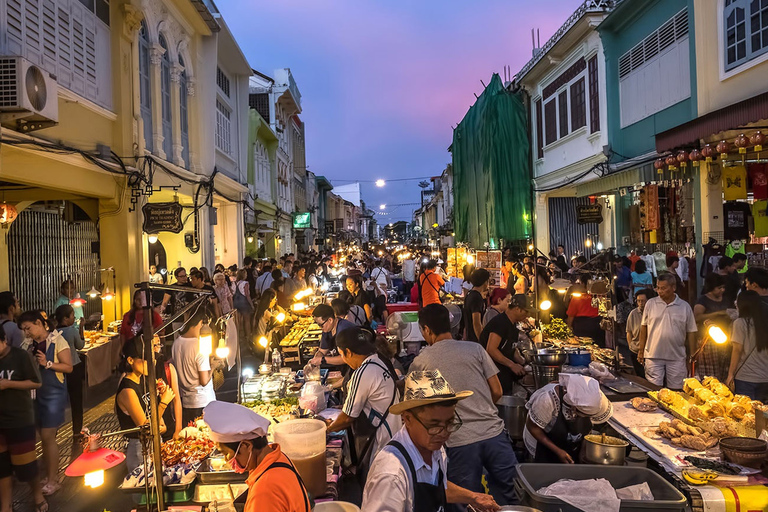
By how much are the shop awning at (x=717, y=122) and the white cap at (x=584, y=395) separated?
250 inches

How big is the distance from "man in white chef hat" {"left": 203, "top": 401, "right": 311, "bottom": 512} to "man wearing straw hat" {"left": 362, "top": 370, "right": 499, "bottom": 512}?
1.59 feet

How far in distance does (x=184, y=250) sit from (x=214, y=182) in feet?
8.18

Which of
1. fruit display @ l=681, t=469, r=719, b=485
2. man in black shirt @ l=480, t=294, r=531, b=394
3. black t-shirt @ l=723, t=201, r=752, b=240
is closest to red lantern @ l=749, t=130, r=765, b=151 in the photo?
black t-shirt @ l=723, t=201, r=752, b=240

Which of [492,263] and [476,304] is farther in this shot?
[492,263]

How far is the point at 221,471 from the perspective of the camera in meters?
4.79

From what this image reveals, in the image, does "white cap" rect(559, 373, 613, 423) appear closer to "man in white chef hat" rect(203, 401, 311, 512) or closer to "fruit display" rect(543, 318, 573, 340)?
"man in white chef hat" rect(203, 401, 311, 512)

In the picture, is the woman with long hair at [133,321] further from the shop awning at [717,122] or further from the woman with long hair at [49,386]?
the shop awning at [717,122]

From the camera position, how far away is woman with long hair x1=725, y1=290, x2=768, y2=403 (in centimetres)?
601

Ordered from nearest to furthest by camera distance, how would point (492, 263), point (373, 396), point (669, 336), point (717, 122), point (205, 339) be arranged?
point (373, 396) < point (205, 339) < point (669, 336) < point (717, 122) < point (492, 263)

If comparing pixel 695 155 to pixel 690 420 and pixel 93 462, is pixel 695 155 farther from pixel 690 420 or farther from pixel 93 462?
pixel 93 462

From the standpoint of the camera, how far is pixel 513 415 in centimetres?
639

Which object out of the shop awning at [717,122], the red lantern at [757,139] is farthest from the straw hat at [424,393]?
the red lantern at [757,139]

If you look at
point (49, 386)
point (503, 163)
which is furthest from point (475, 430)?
point (503, 163)

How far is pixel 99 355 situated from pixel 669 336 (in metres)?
9.34
